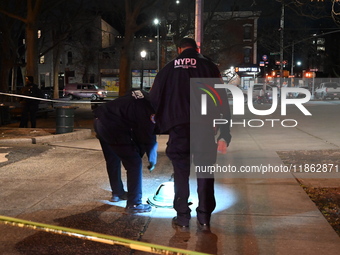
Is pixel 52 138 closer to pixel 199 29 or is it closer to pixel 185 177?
pixel 199 29

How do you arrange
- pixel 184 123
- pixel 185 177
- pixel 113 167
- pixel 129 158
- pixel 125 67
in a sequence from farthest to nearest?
pixel 125 67 → pixel 113 167 → pixel 129 158 → pixel 185 177 → pixel 184 123

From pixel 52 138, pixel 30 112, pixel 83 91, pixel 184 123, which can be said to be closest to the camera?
pixel 184 123

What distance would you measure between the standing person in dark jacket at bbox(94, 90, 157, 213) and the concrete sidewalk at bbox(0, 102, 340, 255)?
390mm

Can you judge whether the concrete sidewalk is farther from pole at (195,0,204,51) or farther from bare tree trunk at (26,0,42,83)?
bare tree trunk at (26,0,42,83)

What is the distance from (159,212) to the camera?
18.5 feet

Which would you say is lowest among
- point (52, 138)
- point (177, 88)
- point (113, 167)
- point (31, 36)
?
point (52, 138)

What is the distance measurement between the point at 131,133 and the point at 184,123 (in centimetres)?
98

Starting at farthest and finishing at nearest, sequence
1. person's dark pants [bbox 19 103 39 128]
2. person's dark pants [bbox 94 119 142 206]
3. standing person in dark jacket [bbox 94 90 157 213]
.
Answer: person's dark pants [bbox 19 103 39 128], person's dark pants [bbox 94 119 142 206], standing person in dark jacket [bbox 94 90 157 213]

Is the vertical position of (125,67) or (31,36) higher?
(31,36)

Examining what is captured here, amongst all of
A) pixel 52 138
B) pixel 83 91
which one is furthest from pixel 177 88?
pixel 83 91

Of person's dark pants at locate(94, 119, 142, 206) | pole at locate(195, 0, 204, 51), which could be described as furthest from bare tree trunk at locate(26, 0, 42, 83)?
person's dark pants at locate(94, 119, 142, 206)

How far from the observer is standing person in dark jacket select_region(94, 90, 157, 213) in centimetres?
521

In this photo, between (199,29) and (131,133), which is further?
(199,29)

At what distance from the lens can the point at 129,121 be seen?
17.5ft
